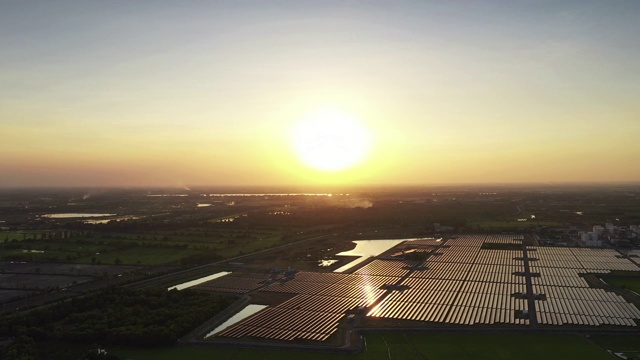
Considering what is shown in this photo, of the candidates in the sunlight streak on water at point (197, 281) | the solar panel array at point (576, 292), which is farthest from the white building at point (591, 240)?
the sunlight streak on water at point (197, 281)

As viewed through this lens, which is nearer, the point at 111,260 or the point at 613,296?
the point at 613,296

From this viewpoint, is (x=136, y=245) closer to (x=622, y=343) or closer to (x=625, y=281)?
(x=622, y=343)

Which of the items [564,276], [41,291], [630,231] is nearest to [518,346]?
[564,276]

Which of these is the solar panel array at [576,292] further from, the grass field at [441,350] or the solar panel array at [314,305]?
the solar panel array at [314,305]

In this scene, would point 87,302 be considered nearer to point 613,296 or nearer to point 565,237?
point 613,296

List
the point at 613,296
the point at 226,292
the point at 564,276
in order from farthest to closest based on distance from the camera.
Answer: the point at 564,276, the point at 226,292, the point at 613,296
